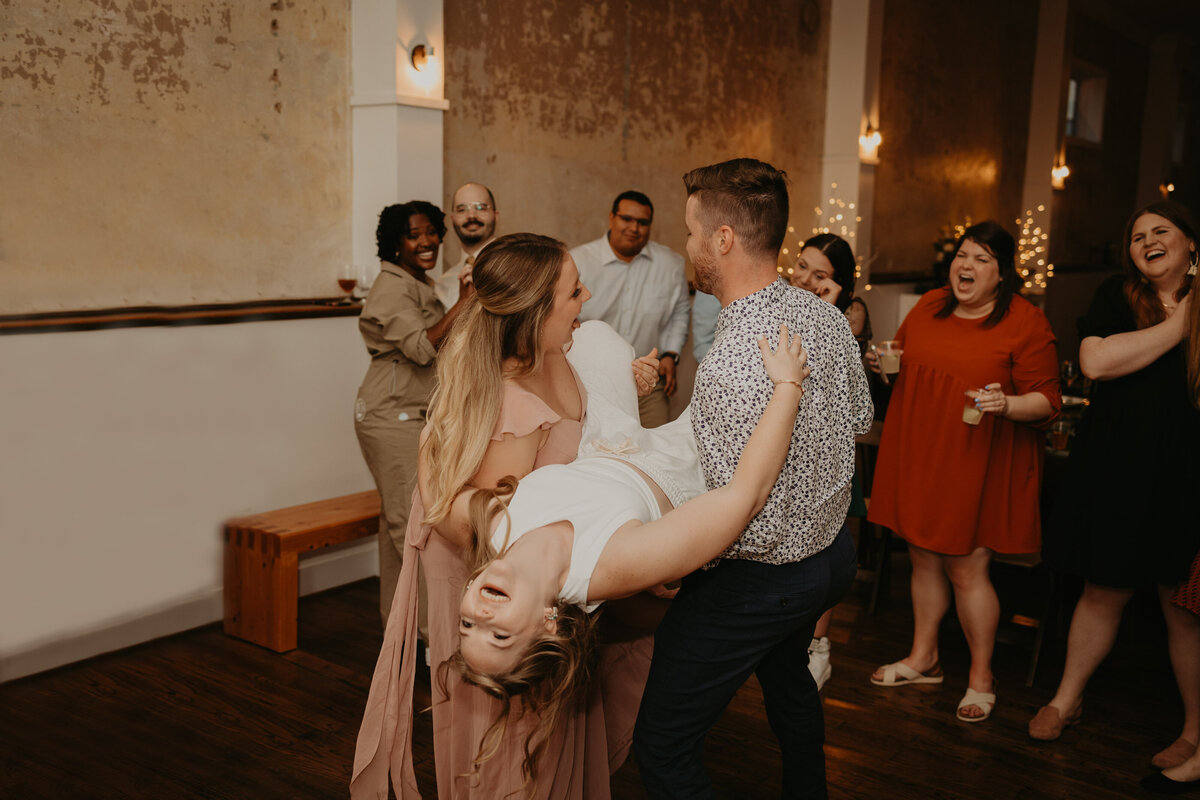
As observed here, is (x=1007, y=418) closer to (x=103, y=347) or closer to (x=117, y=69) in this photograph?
(x=103, y=347)

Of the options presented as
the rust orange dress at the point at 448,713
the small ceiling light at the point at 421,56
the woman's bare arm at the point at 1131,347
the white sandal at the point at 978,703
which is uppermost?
the small ceiling light at the point at 421,56

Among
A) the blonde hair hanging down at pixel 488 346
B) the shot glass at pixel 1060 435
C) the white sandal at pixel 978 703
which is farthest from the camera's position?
the shot glass at pixel 1060 435

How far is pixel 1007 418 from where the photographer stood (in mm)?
2836

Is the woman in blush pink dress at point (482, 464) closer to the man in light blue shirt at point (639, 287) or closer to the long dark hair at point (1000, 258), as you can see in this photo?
the long dark hair at point (1000, 258)

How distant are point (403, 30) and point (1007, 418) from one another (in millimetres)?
2847

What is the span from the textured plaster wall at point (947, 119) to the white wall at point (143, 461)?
5.76 m

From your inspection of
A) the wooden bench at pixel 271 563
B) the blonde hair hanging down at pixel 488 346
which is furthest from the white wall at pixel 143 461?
the blonde hair hanging down at pixel 488 346

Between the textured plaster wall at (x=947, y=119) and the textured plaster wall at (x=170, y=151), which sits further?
the textured plaster wall at (x=947, y=119)

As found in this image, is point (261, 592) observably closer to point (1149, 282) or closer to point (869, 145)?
point (1149, 282)

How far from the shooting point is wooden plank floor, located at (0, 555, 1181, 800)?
2.61 metres

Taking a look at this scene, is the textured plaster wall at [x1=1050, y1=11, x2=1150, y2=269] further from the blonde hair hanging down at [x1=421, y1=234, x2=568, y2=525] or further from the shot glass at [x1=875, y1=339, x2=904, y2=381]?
the blonde hair hanging down at [x1=421, y1=234, x2=568, y2=525]

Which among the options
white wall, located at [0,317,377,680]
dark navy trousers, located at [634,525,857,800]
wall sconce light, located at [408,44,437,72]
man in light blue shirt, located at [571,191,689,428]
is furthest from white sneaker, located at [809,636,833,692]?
wall sconce light, located at [408,44,437,72]

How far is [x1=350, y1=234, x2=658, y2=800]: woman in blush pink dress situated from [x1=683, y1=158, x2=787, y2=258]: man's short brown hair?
335 millimetres

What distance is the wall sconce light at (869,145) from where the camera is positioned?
7.47 metres
